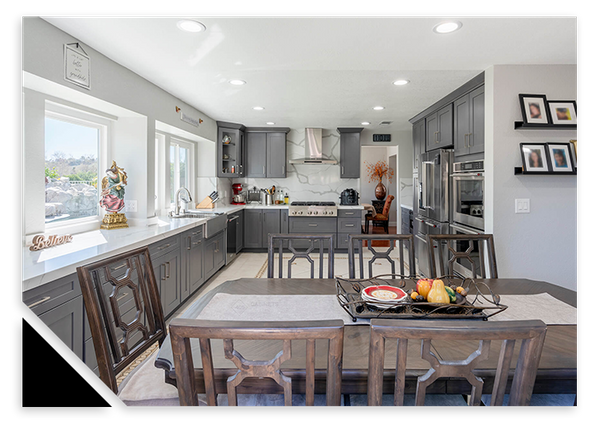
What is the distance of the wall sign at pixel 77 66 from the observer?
2.26m

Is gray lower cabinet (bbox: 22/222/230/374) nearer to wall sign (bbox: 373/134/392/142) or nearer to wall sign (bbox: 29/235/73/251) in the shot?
wall sign (bbox: 29/235/73/251)

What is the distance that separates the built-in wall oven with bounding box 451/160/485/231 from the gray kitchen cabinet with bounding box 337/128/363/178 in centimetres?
279

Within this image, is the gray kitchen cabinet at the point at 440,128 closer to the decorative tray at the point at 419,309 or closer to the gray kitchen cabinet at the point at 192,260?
the decorative tray at the point at 419,309

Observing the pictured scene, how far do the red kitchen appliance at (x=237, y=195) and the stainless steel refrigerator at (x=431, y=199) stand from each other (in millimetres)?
3157

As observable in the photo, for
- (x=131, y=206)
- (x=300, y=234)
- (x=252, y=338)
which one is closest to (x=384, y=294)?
(x=300, y=234)

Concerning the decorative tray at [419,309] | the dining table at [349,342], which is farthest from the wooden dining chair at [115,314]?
the decorative tray at [419,309]

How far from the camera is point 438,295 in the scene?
142 cm

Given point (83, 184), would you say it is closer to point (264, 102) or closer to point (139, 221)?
point (139, 221)

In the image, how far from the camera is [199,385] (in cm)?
101

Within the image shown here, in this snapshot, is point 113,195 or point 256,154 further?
point 256,154

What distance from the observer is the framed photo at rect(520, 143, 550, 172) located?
9.49ft

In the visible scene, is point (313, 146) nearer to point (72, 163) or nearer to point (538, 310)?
point (72, 163)

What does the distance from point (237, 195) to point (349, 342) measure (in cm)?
549
